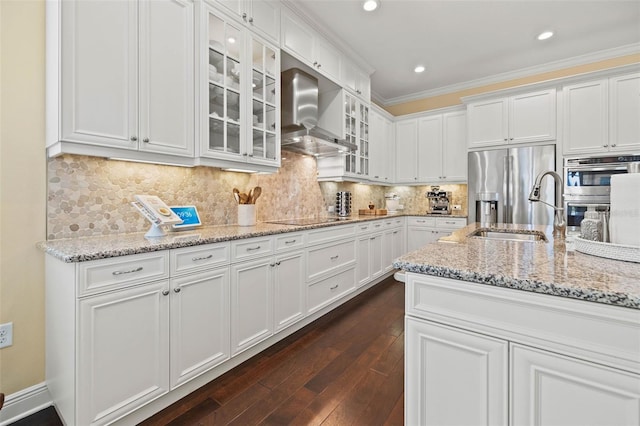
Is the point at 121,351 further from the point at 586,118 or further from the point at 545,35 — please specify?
the point at 586,118

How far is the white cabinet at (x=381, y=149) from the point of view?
14.2ft

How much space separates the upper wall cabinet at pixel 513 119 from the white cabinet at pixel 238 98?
304cm

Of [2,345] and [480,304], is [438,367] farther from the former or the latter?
[2,345]

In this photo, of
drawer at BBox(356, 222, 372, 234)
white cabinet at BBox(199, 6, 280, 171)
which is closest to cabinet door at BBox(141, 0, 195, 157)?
white cabinet at BBox(199, 6, 280, 171)

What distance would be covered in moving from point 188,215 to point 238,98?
0.99 m

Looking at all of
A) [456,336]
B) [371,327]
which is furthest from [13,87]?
[371,327]

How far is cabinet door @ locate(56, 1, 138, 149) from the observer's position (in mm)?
1482

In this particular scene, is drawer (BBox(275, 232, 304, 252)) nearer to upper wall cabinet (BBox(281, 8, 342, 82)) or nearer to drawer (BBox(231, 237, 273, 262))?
drawer (BBox(231, 237, 273, 262))

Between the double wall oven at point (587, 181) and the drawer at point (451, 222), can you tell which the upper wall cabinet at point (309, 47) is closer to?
the drawer at point (451, 222)

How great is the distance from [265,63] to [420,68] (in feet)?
8.42

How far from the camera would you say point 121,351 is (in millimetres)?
1397

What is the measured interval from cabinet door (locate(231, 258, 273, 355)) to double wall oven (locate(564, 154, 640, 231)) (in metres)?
3.48

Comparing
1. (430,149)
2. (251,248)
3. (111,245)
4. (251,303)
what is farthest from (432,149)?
(111,245)

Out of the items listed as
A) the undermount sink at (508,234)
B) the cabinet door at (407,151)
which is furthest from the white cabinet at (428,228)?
the undermount sink at (508,234)
